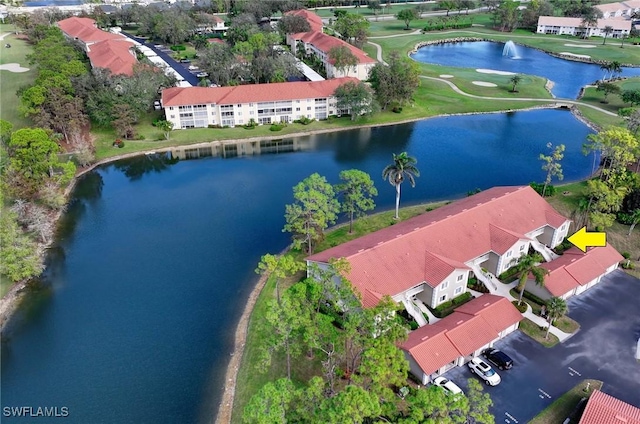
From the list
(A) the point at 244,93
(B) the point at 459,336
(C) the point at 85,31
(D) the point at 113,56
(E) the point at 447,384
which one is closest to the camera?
(E) the point at 447,384

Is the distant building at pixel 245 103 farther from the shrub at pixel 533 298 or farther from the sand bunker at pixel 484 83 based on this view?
the shrub at pixel 533 298

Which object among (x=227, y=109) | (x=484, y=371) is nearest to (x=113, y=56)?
(x=227, y=109)

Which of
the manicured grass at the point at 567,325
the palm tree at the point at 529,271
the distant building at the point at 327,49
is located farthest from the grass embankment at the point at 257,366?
the distant building at the point at 327,49

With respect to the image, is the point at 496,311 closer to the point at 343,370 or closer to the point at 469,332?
the point at 469,332

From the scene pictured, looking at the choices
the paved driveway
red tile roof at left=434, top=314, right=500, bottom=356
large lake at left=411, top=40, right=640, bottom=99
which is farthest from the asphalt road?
the paved driveway

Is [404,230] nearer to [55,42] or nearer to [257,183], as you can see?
[257,183]

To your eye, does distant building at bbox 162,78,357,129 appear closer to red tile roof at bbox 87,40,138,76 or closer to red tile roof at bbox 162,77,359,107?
red tile roof at bbox 162,77,359,107
